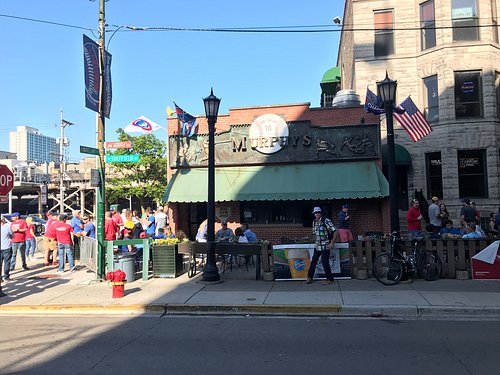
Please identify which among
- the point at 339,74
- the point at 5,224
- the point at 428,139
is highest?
the point at 339,74

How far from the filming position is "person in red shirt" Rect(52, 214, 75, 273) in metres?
12.6

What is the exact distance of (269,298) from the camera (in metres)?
8.77

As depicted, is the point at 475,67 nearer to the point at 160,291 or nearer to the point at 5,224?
the point at 160,291

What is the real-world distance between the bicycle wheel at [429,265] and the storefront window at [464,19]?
41.3ft

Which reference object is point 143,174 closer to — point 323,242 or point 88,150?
point 88,150

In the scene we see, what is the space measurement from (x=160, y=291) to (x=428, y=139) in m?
14.0

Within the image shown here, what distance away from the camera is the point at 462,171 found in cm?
1831

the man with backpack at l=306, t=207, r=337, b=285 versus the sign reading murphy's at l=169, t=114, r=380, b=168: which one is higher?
the sign reading murphy's at l=169, t=114, r=380, b=168

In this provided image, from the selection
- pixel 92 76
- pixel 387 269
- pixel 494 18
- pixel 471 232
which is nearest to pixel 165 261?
pixel 92 76

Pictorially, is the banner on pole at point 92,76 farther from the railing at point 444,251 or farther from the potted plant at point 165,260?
the railing at point 444,251

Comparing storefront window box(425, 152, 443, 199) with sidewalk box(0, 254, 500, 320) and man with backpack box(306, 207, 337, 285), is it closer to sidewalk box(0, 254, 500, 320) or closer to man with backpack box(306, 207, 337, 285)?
sidewalk box(0, 254, 500, 320)

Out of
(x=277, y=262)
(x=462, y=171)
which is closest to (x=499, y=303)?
(x=277, y=262)

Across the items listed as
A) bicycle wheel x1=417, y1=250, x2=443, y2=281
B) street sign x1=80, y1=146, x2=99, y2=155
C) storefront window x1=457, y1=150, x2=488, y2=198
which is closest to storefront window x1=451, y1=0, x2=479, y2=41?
storefront window x1=457, y1=150, x2=488, y2=198

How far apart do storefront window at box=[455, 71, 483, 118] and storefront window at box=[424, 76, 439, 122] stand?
809 millimetres
